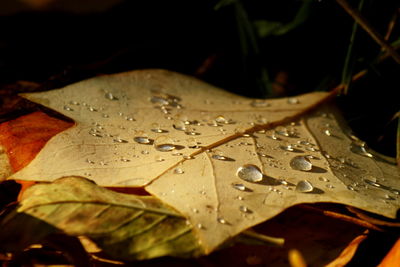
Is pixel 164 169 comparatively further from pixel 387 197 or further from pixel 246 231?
pixel 387 197

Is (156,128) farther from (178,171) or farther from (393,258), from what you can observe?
(393,258)

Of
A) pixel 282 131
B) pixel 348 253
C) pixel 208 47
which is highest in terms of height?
pixel 208 47

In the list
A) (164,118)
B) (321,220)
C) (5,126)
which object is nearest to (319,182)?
(321,220)

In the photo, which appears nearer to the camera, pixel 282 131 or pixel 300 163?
pixel 300 163

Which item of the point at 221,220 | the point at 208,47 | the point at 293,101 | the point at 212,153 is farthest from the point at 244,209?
the point at 208,47

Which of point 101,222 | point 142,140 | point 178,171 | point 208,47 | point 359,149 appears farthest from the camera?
point 208,47

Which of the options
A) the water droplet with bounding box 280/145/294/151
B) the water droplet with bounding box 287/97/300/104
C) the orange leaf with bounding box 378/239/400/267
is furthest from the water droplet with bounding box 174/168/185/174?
A: the water droplet with bounding box 287/97/300/104

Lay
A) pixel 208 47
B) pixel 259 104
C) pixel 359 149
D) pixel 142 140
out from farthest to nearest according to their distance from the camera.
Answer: pixel 208 47
pixel 259 104
pixel 359 149
pixel 142 140

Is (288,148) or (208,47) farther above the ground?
(208,47)
